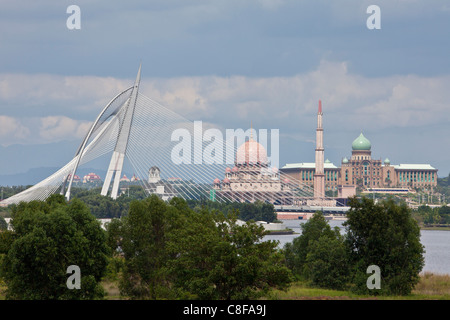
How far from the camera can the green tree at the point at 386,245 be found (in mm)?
32656

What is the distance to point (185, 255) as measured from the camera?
96.0 feet

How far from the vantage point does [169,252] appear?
3152cm

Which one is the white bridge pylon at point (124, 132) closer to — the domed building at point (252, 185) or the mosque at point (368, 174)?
the domed building at point (252, 185)

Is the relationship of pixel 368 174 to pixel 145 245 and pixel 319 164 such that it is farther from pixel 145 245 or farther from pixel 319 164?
pixel 145 245

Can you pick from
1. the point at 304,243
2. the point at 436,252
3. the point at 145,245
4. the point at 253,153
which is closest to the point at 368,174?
the point at 253,153

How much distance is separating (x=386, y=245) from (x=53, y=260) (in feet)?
42.0

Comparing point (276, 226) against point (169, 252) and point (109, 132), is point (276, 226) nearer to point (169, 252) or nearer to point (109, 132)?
point (109, 132)

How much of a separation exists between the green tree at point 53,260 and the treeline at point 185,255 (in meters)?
0.03

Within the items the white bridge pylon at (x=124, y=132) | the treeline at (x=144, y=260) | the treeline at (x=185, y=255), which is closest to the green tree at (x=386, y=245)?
the treeline at (x=185, y=255)

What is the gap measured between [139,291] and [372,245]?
9321mm

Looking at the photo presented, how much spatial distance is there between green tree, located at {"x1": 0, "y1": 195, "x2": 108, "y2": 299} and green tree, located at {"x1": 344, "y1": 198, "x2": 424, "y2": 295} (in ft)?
33.4

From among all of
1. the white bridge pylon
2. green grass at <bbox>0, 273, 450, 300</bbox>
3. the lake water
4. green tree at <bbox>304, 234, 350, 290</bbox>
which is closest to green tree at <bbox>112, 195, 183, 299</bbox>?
green grass at <bbox>0, 273, 450, 300</bbox>

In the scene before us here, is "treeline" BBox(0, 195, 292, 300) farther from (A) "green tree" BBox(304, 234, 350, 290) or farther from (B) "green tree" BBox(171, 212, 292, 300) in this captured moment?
(A) "green tree" BBox(304, 234, 350, 290)

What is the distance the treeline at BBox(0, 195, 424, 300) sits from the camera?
28.0 m
